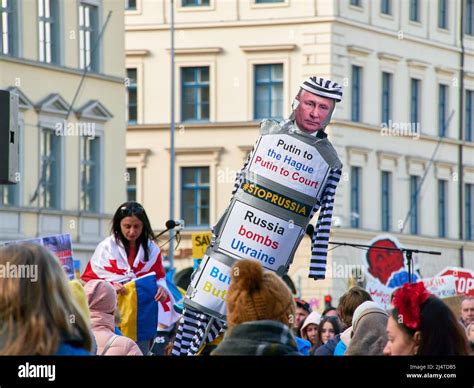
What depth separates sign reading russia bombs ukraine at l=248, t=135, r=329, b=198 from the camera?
11203 mm

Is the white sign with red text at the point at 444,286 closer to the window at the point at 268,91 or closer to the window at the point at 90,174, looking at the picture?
the window at the point at 90,174

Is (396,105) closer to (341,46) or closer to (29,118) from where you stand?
(341,46)

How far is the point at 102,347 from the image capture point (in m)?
9.40

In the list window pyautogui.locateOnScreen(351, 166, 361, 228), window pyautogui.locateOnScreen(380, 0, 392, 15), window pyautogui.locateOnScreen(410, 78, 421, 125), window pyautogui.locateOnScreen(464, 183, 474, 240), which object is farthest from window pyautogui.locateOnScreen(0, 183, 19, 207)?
window pyautogui.locateOnScreen(464, 183, 474, 240)

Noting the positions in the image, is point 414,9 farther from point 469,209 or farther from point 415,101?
point 469,209

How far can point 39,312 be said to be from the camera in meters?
6.58

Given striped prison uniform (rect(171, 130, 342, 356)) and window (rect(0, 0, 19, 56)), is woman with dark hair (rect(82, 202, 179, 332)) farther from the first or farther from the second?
window (rect(0, 0, 19, 56))

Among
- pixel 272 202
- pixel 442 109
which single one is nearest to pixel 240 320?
pixel 272 202

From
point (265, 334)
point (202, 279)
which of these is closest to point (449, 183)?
point (202, 279)

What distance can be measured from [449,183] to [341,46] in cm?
953

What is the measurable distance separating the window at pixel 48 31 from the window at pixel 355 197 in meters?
10.8

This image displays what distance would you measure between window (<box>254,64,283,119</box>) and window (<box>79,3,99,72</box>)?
10483 mm

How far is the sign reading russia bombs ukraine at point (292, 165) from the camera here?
11203mm

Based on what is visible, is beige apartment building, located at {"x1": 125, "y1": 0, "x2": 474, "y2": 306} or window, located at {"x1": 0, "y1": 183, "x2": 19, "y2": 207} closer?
window, located at {"x1": 0, "y1": 183, "x2": 19, "y2": 207}
